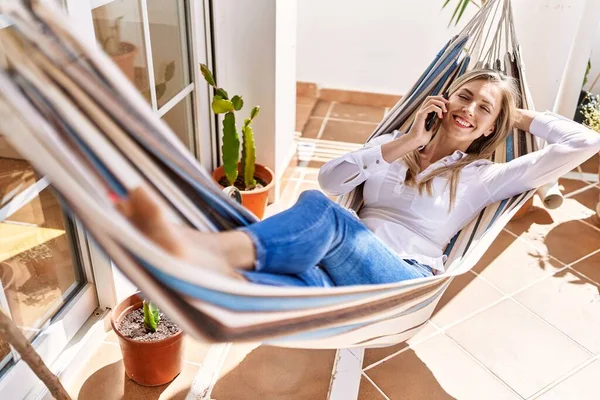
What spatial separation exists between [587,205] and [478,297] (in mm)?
1063

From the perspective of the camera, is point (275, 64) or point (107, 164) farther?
point (275, 64)

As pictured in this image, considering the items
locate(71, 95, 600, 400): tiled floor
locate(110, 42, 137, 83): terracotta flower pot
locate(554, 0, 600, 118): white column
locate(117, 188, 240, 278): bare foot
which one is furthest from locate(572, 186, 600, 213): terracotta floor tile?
locate(117, 188, 240, 278): bare foot

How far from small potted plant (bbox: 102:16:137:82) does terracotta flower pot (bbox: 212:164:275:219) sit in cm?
71

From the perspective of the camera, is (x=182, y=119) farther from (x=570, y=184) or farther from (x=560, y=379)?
(x=570, y=184)

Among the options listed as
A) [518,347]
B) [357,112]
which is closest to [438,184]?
[518,347]

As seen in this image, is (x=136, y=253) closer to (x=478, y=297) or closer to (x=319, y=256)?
(x=319, y=256)

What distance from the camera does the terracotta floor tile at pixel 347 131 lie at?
11.9 ft

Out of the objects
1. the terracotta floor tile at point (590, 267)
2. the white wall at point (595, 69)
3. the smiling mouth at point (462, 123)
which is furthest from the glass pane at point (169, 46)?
the white wall at point (595, 69)

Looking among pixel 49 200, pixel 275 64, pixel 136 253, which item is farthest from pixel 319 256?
pixel 275 64

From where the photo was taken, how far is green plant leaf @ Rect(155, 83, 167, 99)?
2.20 metres

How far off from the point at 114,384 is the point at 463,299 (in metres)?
1.35

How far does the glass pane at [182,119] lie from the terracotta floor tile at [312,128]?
1.20 meters

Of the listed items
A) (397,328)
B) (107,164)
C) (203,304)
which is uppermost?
(107,164)

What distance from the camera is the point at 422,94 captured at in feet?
6.75
